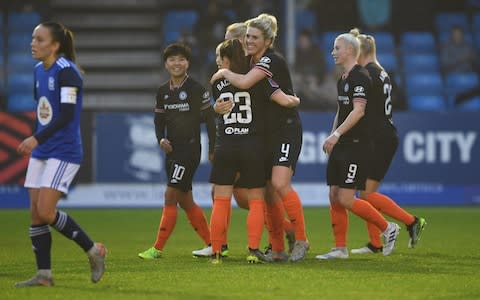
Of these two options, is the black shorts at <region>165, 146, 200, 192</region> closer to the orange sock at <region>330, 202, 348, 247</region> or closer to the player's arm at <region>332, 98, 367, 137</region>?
the orange sock at <region>330, 202, 348, 247</region>

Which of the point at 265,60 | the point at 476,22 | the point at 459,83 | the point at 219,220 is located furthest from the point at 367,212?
the point at 476,22

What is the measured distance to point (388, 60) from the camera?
1006 inches

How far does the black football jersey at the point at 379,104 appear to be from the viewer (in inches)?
442

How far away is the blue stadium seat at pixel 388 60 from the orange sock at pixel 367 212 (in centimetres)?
1464

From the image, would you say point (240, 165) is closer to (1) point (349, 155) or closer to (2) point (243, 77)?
(2) point (243, 77)

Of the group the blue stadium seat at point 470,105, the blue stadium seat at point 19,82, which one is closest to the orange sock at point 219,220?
the blue stadium seat at point 19,82

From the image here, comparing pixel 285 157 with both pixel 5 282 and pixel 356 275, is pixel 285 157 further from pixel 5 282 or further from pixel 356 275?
pixel 5 282

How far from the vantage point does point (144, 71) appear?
24844mm

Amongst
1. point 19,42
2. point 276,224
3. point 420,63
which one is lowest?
point 276,224

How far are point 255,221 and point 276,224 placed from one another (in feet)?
2.07

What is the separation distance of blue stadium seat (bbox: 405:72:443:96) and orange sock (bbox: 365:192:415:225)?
45.5 feet

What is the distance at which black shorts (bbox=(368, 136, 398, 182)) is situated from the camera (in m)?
11.5

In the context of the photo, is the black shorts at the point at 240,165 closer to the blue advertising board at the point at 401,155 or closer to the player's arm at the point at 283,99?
the player's arm at the point at 283,99

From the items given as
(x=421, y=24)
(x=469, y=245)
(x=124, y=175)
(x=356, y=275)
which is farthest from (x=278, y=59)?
(x=421, y=24)
